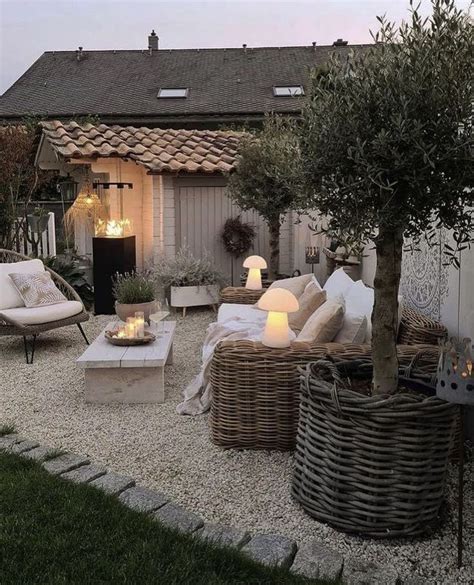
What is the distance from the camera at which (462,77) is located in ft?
8.39

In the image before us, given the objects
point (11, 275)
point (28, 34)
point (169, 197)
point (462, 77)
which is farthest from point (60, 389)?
point (28, 34)

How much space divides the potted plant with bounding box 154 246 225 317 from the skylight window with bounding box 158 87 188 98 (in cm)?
1038

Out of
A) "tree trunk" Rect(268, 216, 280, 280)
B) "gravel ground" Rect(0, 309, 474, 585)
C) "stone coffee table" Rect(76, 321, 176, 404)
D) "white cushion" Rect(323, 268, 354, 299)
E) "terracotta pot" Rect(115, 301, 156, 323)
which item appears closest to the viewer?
"gravel ground" Rect(0, 309, 474, 585)

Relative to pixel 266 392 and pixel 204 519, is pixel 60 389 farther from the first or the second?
pixel 204 519

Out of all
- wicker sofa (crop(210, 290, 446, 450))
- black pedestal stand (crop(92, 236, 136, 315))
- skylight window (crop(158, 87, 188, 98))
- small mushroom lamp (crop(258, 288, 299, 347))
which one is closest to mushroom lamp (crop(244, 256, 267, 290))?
black pedestal stand (crop(92, 236, 136, 315))

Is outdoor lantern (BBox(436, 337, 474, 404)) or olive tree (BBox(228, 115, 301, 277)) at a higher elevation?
olive tree (BBox(228, 115, 301, 277))

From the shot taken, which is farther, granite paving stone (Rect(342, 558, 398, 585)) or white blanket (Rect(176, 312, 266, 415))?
white blanket (Rect(176, 312, 266, 415))

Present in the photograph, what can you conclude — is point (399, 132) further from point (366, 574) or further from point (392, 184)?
point (366, 574)

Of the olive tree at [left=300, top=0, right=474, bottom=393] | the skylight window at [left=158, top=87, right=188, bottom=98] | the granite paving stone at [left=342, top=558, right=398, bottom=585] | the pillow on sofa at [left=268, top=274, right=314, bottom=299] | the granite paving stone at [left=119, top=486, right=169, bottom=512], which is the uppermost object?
the skylight window at [left=158, top=87, right=188, bottom=98]

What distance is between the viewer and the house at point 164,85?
17.0 meters

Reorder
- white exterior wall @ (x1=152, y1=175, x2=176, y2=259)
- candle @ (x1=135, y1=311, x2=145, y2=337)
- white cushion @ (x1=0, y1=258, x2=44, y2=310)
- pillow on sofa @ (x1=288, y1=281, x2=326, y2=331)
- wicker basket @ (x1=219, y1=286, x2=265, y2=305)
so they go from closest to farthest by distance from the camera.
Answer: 1. pillow on sofa @ (x1=288, y1=281, x2=326, y2=331)
2. candle @ (x1=135, y1=311, x2=145, y2=337)
3. white cushion @ (x1=0, y1=258, x2=44, y2=310)
4. wicker basket @ (x1=219, y1=286, x2=265, y2=305)
5. white exterior wall @ (x1=152, y1=175, x2=176, y2=259)

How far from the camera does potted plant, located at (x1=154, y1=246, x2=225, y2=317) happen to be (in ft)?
28.6

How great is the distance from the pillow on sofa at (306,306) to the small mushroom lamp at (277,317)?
2.81 feet

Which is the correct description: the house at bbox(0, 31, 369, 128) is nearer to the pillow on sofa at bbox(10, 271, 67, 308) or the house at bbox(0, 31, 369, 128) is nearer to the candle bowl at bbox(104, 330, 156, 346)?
the pillow on sofa at bbox(10, 271, 67, 308)
